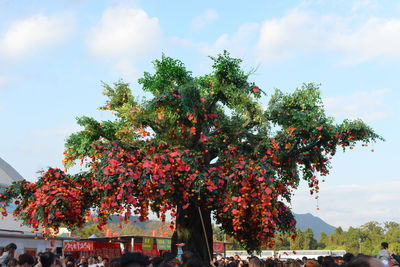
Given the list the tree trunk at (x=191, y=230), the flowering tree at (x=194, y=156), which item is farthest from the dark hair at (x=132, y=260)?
the tree trunk at (x=191, y=230)

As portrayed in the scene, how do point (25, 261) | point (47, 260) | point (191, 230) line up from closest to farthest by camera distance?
point (47, 260) < point (25, 261) < point (191, 230)

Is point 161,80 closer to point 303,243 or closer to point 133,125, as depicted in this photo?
point 133,125

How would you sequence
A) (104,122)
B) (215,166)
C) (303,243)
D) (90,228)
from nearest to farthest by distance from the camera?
(215,166)
(104,122)
(90,228)
(303,243)

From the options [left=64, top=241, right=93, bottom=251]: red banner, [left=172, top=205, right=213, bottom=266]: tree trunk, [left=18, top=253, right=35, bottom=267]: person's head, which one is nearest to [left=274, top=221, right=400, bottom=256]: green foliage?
[left=64, top=241, right=93, bottom=251]: red banner

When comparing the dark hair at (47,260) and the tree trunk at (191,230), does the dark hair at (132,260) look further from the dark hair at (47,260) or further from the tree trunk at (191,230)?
the tree trunk at (191,230)

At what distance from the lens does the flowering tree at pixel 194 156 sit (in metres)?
14.9

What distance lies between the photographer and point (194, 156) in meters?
15.5

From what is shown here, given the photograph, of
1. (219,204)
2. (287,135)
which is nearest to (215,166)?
(219,204)

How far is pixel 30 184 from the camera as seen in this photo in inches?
684

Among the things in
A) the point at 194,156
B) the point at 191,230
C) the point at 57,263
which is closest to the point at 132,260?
the point at 57,263

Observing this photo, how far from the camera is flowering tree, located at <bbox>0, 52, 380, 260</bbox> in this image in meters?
14.9

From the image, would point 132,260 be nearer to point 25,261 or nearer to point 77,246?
point 25,261

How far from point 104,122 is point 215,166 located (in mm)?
4676

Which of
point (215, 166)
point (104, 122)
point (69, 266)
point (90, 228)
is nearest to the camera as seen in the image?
point (69, 266)
